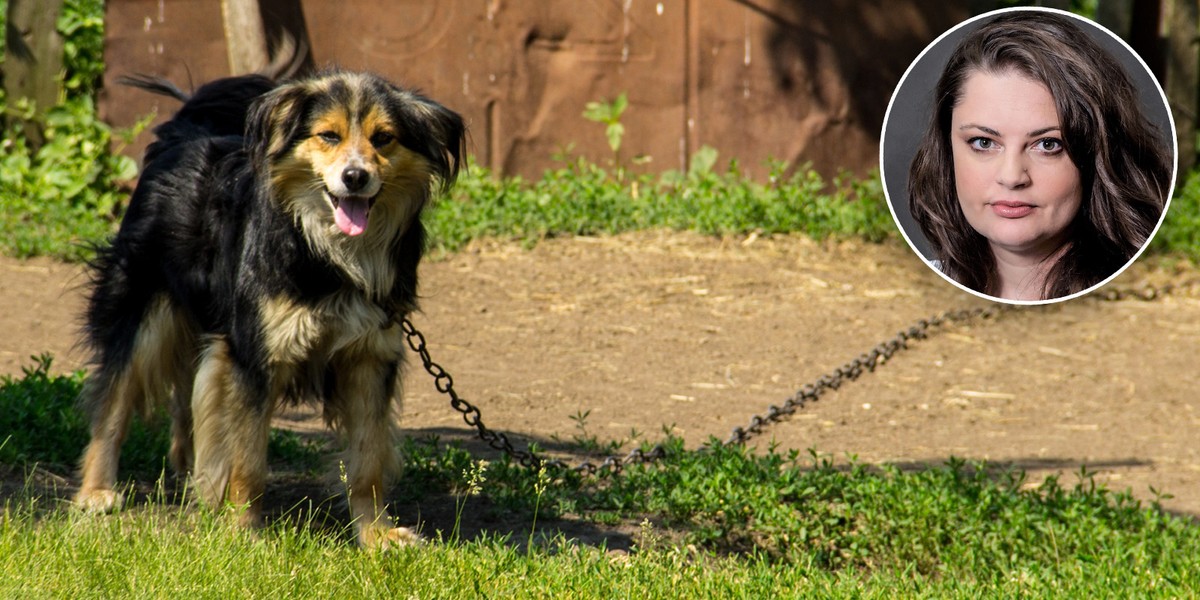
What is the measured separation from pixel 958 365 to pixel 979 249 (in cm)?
562

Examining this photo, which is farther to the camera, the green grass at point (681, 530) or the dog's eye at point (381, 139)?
the dog's eye at point (381, 139)

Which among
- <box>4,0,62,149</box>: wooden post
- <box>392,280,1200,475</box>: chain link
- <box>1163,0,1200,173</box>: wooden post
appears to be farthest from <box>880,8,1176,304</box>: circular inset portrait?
<box>1163,0,1200,173</box>: wooden post

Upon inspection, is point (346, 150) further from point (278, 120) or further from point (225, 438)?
point (225, 438)

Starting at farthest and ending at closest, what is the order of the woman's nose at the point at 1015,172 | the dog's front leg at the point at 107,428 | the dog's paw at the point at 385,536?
the dog's front leg at the point at 107,428 < the dog's paw at the point at 385,536 < the woman's nose at the point at 1015,172

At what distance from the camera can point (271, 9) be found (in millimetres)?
10586

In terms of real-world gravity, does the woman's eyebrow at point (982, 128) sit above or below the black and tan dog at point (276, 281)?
above

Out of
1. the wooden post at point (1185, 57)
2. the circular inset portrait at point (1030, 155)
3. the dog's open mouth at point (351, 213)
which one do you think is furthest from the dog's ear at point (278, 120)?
the wooden post at point (1185, 57)

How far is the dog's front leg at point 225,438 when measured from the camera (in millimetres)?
4734

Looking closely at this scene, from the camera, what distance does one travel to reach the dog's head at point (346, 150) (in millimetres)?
4469

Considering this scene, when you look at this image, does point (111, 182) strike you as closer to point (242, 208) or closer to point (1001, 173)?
point (242, 208)

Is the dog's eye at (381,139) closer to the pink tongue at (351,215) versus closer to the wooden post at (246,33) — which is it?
the pink tongue at (351,215)

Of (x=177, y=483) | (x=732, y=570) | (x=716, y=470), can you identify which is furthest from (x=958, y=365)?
(x=177, y=483)

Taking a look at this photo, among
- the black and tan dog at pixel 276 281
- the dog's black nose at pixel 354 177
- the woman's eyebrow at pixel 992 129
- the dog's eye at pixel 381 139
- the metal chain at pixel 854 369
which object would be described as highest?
the woman's eyebrow at pixel 992 129

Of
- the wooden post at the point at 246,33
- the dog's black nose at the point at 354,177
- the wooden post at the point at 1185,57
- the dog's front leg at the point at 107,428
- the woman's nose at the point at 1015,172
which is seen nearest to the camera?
the woman's nose at the point at 1015,172
